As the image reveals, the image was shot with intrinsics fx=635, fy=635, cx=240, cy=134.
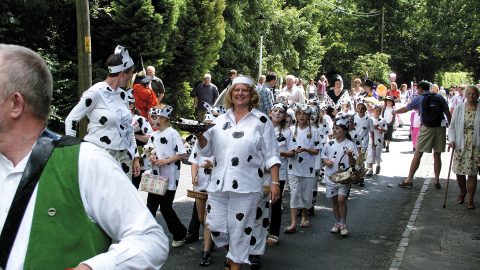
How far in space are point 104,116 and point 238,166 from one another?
4.88ft

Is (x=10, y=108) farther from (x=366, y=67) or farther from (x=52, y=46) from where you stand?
(x=366, y=67)

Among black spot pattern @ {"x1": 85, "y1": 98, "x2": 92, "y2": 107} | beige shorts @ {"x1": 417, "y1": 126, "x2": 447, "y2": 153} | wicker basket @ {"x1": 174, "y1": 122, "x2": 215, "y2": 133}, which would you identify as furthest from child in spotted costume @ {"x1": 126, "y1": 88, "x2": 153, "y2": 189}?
beige shorts @ {"x1": 417, "y1": 126, "x2": 447, "y2": 153}

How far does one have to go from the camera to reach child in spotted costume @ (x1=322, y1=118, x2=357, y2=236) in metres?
8.40

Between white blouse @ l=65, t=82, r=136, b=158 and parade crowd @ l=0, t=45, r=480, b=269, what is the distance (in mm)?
11

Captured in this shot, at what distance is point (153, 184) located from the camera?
7.31 metres

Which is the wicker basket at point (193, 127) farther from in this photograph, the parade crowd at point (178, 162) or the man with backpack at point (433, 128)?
the man with backpack at point (433, 128)

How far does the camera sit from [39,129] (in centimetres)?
208

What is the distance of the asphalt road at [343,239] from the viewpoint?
7.09 metres

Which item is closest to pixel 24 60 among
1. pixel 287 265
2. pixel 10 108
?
pixel 10 108

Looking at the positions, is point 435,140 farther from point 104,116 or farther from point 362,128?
point 104,116

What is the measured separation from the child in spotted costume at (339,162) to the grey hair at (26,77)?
6.65 metres

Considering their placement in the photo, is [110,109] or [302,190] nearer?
[110,109]

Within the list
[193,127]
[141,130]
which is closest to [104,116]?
[193,127]

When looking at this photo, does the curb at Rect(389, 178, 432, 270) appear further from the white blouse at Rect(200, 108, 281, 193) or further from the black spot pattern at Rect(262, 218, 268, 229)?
the white blouse at Rect(200, 108, 281, 193)
